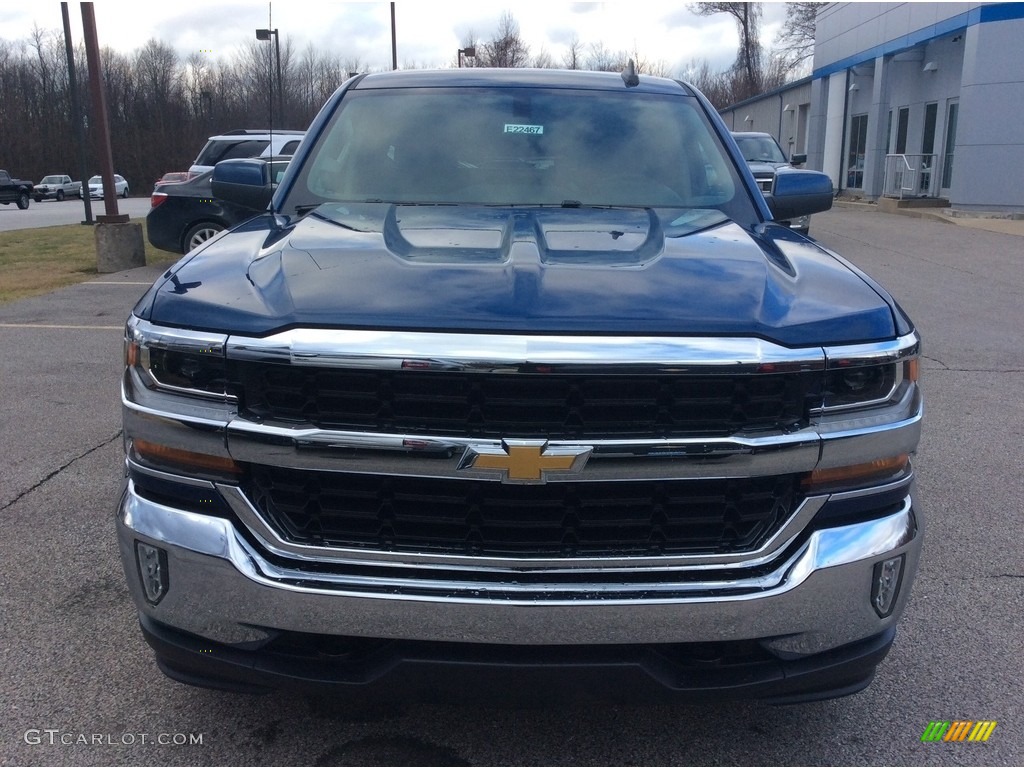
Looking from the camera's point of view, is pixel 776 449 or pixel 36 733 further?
pixel 36 733

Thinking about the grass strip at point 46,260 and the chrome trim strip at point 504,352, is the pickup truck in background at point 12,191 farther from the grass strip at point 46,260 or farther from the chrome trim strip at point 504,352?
the chrome trim strip at point 504,352

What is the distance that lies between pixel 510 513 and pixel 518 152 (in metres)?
1.80

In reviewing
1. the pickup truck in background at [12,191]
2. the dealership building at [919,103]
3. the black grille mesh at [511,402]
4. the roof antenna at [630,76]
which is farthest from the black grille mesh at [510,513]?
the pickup truck in background at [12,191]

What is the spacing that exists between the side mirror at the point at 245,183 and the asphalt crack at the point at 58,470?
167 cm

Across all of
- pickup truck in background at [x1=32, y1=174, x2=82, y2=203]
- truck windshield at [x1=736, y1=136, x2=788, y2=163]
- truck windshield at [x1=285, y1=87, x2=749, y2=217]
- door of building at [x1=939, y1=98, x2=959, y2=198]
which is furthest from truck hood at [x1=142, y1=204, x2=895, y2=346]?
pickup truck in background at [x1=32, y1=174, x2=82, y2=203]

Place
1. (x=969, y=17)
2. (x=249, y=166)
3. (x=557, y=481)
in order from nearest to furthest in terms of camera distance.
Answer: (x=557, y=481), (x=249, y=166), (x=969, y=17)

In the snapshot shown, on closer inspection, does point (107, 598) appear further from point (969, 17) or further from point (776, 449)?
point (969, 17)

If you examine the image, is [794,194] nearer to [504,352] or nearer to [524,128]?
[524,128]

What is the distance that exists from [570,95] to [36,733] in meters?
2.85

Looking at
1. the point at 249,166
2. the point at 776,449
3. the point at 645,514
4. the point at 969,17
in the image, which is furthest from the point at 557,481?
the point at 969,17

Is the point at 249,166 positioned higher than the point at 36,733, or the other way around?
the point at 249,166

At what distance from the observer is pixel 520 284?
209 centimetres

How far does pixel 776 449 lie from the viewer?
6.50ft

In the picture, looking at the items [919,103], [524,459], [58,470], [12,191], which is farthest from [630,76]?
[12,191]
